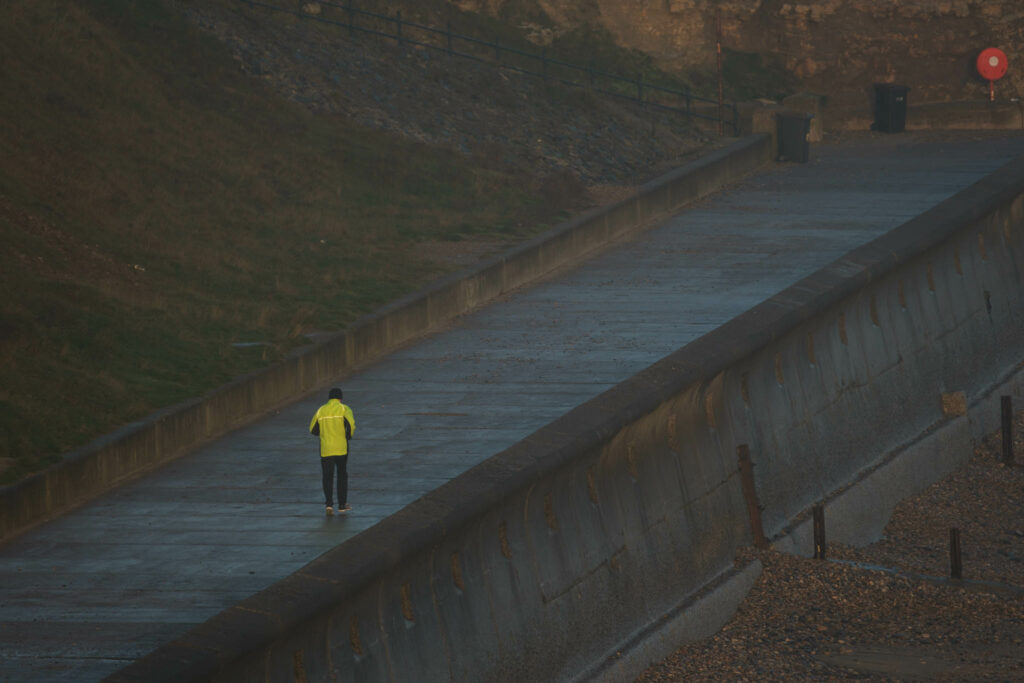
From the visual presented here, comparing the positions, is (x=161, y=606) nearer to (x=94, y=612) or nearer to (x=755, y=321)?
(x=94, y=612)

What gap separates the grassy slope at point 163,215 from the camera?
58.2 feet

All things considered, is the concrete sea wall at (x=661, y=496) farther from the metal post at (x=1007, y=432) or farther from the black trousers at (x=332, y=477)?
the black trousers at (x=332, y=477)

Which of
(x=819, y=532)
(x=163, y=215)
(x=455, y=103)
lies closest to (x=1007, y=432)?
(x=819, y=532)

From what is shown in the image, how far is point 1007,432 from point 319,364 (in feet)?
34.3

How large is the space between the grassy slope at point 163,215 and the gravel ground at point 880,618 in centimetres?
622

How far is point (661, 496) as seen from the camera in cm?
1645

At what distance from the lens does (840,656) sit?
15.5m

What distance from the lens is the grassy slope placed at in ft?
58.2

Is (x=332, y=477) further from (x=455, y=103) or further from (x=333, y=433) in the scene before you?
(x=455, y=103)

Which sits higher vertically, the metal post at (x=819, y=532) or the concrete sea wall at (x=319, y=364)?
the concrete sea wall at (x=319, y=364)

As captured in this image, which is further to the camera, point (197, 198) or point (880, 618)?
point (197, 198)

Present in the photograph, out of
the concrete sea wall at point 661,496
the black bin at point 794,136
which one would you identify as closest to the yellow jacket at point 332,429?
the concrete sea wall at point 661,496

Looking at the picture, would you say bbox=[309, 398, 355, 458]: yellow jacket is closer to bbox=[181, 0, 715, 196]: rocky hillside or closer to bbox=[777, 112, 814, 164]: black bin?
bbox=[181, 0, 715, 196]: rocky hillside

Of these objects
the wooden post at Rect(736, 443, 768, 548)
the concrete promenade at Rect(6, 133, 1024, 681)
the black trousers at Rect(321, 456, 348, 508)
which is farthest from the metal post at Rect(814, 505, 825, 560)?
the black trousers at Rect(321, 456, 348, 508)
